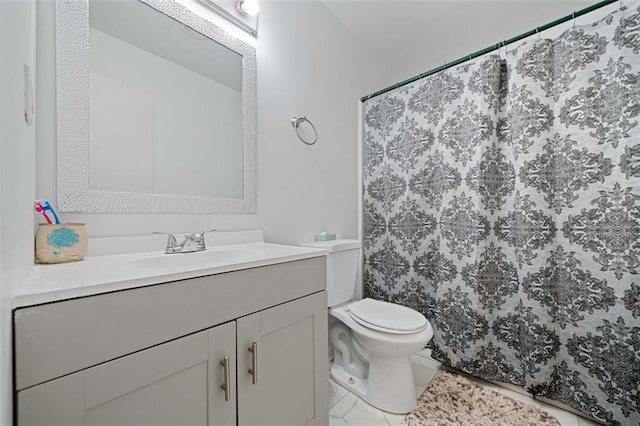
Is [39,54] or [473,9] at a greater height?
[473,9]

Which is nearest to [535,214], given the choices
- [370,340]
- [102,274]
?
[370,340]

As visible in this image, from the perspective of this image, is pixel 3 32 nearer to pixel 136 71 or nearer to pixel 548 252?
pixel 136 71

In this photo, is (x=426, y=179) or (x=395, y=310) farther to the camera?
(x=426, y=179)

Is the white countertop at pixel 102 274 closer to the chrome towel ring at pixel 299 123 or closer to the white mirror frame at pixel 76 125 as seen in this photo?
the white mirror frame at pixel 76 125

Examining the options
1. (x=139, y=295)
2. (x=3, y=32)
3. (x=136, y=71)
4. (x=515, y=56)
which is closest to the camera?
(x=3, y=32)

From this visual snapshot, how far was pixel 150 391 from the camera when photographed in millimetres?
625

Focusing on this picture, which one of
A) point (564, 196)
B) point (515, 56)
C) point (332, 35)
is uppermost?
point (332, 35)

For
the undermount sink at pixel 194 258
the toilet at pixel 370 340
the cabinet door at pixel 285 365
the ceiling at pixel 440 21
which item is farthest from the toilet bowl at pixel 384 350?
the ceiling at pixel 440 21

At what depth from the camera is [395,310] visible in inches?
58.8

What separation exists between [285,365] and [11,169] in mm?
894

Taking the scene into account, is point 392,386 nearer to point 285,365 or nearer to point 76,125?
point 285,365

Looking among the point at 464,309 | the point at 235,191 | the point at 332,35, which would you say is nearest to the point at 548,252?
the point at 464,309

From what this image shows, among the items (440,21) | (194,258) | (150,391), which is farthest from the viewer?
(440,21)

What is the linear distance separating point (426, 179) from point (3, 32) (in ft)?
5.81
